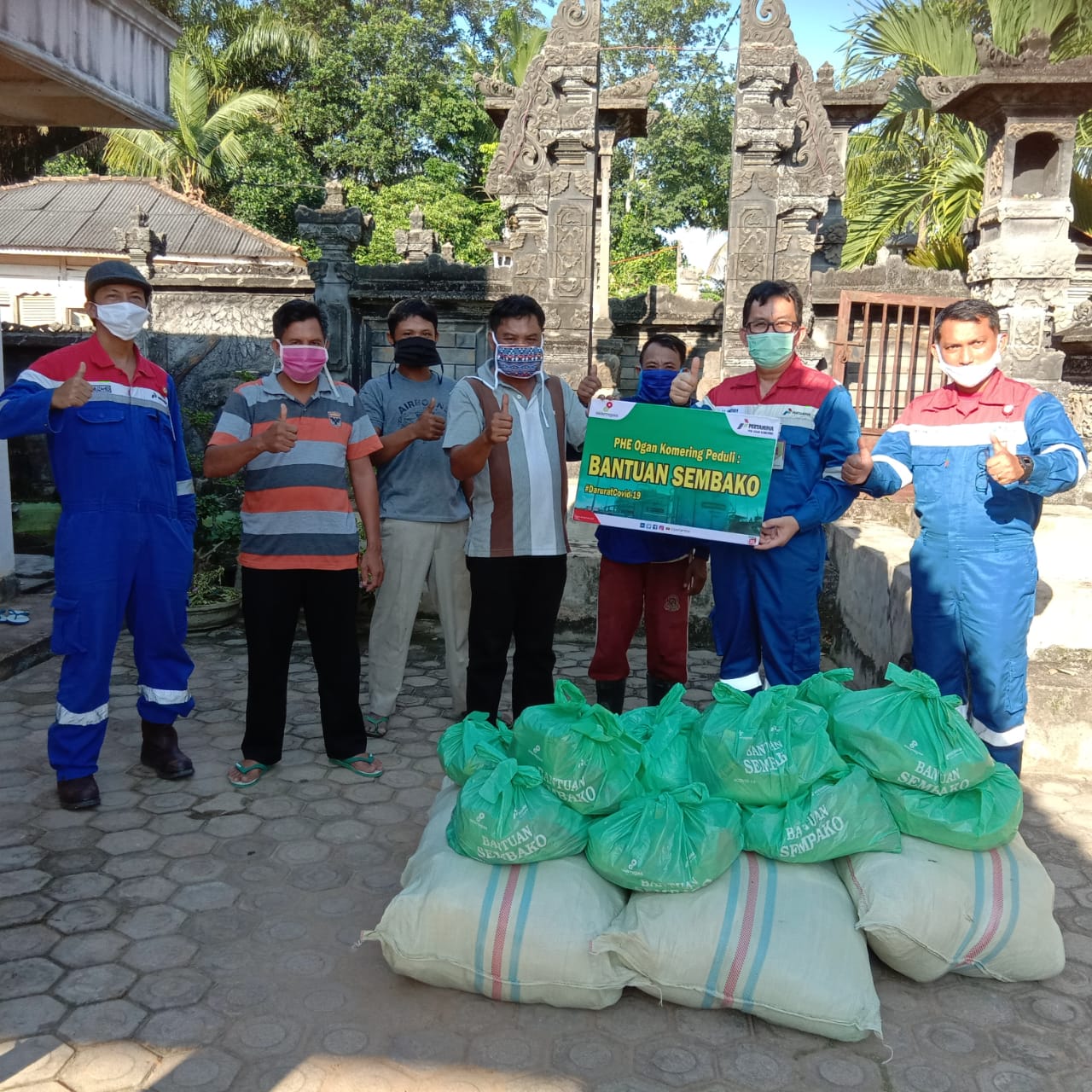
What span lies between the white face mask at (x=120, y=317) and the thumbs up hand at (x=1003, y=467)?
123 inches

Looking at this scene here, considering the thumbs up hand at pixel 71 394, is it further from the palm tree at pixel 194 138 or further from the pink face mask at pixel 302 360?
the palm tree at pixel 194 138

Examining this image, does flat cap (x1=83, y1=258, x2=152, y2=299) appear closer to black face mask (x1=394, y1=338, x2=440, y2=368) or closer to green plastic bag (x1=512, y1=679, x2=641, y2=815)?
black face mask (x1=394, y1=338, x2=440, y2=368)

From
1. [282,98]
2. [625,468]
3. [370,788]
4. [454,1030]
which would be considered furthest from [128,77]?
[282,98]

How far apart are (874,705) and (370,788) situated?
7.08 ft

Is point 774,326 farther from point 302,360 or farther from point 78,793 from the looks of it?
point 78,793

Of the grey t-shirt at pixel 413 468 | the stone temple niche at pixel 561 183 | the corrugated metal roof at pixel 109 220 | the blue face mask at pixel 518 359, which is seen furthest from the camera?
the corrugated metal roof at pixel 109 220

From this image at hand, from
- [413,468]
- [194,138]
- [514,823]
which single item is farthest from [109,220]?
[514,823]

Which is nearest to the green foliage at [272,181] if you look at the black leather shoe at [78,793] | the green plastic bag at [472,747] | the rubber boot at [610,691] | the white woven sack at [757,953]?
the rubber boot at [610,691]

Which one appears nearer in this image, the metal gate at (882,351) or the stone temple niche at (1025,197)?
the stone temple niche at (1025,197)

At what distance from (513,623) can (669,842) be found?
1.66 meters

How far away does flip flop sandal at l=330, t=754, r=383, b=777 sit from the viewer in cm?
409

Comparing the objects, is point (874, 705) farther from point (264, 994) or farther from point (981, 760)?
point (264, 994)

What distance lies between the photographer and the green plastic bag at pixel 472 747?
9.73 ft

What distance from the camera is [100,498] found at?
365 centimetres
